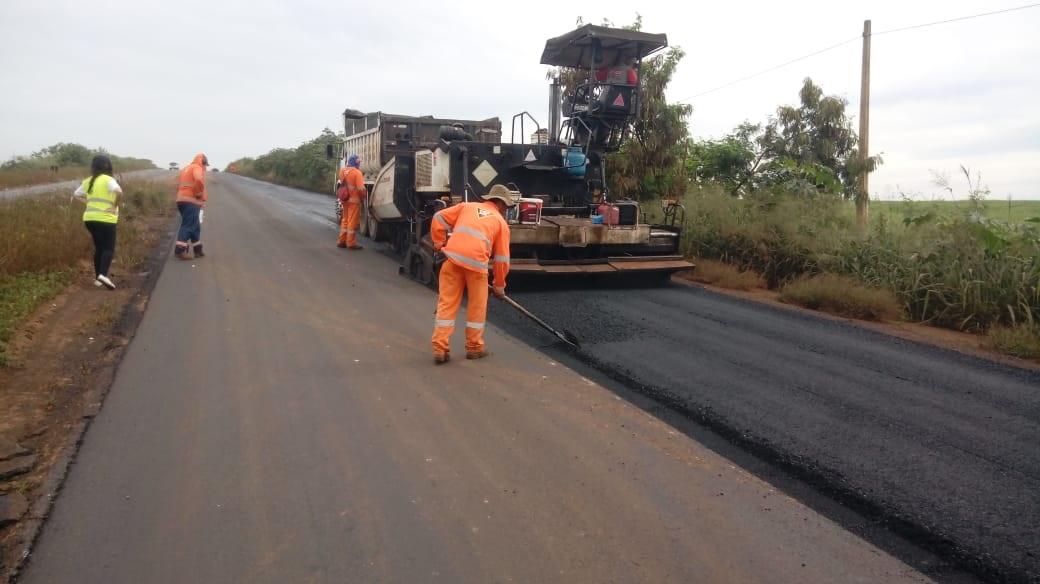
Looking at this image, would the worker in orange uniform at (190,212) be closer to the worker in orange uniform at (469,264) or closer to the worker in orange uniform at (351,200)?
the worker in orange uniform at (351,200)

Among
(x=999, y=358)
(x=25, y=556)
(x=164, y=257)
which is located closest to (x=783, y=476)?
(x=25, y=556)

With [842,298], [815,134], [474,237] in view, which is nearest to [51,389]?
[474,237]

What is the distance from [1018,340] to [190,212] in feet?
32.2

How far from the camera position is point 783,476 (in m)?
3.82

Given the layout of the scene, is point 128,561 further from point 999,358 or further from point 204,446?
point 999,358

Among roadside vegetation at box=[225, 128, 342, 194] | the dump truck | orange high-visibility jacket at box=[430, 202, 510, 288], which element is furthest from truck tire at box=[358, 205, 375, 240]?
roadside vegetation at box=[225, 128, 342, 194]

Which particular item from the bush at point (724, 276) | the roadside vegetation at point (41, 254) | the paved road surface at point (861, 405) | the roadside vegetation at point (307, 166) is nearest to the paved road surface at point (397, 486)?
the paved road surface at point (861, 405)

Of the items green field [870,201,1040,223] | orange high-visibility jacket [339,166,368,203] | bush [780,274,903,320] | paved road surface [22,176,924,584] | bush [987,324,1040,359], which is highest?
orange high-visibility jacket [339,166,368,203]

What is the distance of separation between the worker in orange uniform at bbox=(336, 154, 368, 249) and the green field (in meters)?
7.91

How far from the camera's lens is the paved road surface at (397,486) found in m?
2.92

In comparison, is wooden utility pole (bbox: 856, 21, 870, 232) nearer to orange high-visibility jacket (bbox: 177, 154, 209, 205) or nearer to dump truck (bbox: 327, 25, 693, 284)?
dump truck (bbox: 327, 25, 693, 284)

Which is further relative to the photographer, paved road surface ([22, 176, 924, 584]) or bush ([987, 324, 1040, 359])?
bush ([987, 324, 1040, 359])

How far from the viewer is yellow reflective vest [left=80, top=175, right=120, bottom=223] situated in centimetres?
823

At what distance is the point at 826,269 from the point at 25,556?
8909 millimetres
